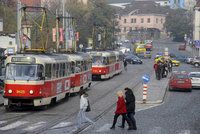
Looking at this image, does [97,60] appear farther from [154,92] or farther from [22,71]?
[22,71]

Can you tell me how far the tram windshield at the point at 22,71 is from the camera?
2930 cm

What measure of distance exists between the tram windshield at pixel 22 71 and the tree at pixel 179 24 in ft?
465

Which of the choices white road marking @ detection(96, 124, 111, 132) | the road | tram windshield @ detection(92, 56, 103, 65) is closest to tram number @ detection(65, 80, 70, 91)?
the road

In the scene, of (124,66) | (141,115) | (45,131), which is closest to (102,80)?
(124,66)

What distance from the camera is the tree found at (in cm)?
16975

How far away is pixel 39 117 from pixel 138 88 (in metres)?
20.1

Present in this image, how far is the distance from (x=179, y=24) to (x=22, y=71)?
14206 cm

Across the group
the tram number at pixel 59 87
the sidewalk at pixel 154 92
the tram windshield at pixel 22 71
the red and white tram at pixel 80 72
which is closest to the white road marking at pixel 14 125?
the tram windshield at pixel 22 71

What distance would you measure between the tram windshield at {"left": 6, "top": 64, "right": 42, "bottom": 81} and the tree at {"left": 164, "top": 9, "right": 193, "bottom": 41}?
141846 mm

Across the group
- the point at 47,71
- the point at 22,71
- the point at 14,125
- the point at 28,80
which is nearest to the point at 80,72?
the point at 47,71

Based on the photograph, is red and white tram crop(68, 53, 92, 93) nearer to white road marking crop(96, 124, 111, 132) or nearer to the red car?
the red car

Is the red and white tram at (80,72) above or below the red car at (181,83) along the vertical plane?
above

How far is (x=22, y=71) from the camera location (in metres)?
29.5

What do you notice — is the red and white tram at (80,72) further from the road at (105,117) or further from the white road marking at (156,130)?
the white road marking at (156,130)
